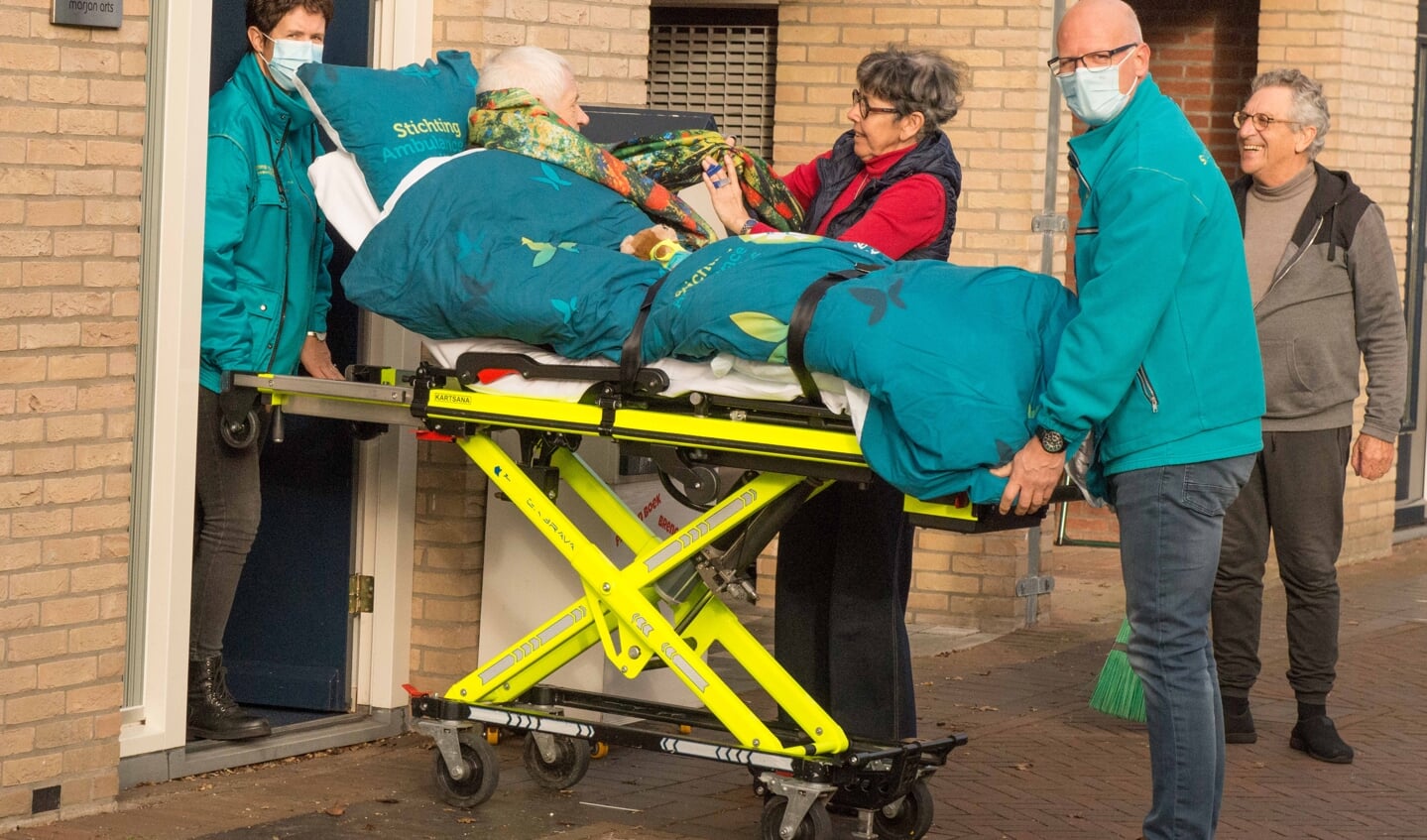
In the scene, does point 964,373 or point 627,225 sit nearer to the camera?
point 964,373

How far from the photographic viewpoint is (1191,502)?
15.4ft

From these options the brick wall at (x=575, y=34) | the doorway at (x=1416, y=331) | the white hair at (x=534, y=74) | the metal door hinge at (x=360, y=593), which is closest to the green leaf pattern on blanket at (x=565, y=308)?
the white hair at (x=534, y=74)

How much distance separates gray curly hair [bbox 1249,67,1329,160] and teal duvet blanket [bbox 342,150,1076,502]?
7.49 feet

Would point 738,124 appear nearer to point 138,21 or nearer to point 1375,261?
point 1375,261

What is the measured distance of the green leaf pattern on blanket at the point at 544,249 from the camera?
512 centimetres

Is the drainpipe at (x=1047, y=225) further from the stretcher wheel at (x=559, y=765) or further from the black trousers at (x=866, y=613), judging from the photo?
the stretcher wheel at (x=559, y=765)

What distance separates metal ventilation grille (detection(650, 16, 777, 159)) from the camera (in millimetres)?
9312

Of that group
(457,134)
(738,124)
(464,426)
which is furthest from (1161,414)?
(738,124)

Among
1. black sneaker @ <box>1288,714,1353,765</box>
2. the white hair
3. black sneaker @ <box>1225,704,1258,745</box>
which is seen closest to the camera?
the white hair

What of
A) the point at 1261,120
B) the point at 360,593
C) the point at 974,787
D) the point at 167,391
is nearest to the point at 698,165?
the point at 167,391

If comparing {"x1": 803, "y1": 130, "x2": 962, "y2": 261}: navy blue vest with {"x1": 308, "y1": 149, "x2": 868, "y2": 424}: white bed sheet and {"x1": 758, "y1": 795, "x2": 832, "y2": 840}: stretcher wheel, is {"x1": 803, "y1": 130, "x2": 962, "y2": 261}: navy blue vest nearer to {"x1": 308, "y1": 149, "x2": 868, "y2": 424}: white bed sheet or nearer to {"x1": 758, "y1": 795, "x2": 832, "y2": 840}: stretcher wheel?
{"x1": 308, "y1": 149, "x2": 868, "y2": 424}: white bed sheet

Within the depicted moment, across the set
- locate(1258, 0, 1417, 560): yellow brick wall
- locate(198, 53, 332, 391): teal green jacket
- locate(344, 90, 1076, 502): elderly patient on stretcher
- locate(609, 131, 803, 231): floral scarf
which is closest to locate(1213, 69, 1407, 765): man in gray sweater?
locate(609, 131, 803, 231): floral scarf

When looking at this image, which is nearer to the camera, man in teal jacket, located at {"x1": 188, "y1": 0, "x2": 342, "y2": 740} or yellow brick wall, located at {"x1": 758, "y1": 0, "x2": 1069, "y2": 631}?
man in teal jacket, located at {"x1": 188, "y1": 0, "x2": 342, "y2": 740}

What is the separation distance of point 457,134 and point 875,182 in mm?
1134
